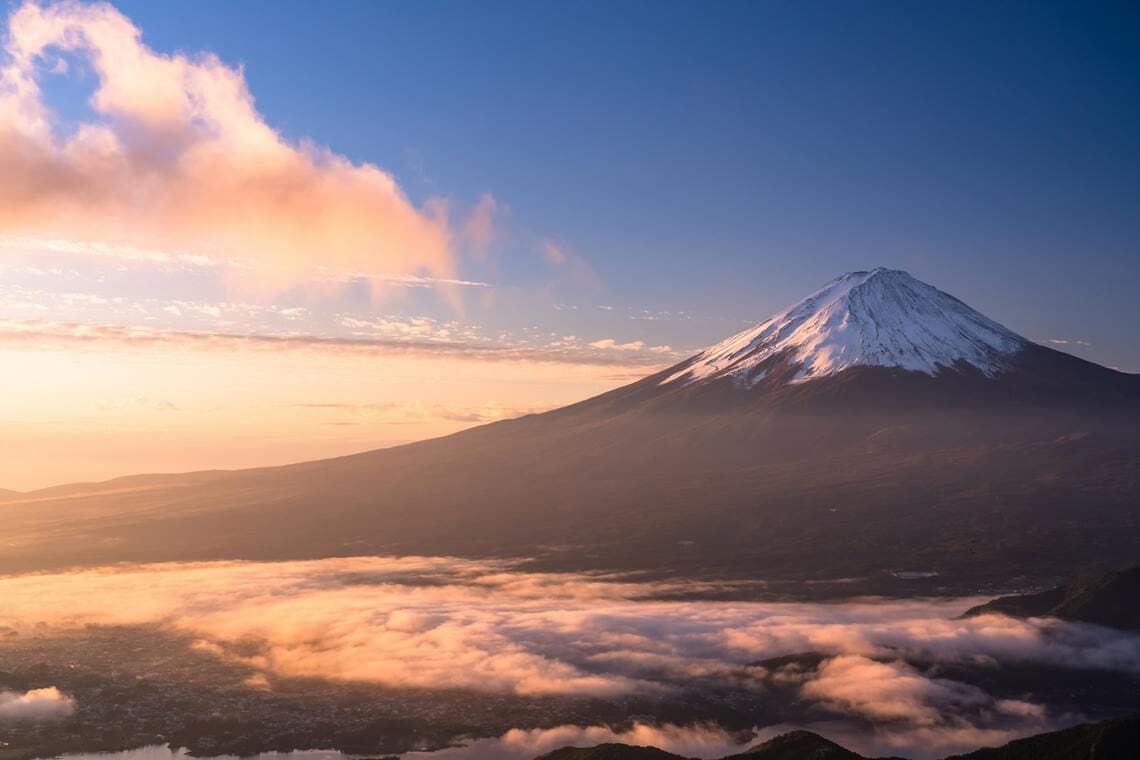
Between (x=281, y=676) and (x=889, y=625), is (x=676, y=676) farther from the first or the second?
(x=281, y=676)

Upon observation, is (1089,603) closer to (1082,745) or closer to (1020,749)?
(1020,749)

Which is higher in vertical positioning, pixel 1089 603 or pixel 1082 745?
pixel 1089 603

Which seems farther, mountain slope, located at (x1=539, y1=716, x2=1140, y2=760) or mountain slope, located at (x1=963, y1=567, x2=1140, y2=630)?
mountain slope, located at (x1=963, y1=567, x2=1140, y2=630)

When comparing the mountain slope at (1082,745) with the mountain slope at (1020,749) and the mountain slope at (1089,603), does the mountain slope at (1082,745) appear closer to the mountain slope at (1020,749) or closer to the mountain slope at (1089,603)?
the mountain slope at (1020,749)

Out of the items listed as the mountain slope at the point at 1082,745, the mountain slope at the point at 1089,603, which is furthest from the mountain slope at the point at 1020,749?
the mountain slope at the point at 1089,603

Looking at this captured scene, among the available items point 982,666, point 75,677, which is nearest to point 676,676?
point 982,666

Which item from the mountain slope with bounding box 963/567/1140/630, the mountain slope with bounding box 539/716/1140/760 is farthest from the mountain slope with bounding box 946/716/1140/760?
the mountain slope with bounding box 963/567/1140/630

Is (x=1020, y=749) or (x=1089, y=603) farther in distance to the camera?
(x=1089, y=603)

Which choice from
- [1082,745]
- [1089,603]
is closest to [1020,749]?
[1082,745]

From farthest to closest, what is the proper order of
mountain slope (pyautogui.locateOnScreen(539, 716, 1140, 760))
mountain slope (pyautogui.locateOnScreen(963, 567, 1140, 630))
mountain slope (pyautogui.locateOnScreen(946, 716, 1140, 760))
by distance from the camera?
mountain slope (pyautogui.locateOnScreen(963, 567, 1140, 630)) → mountain slope (pyautogui.locateOnScreen(539, 716, 1140, 760)) → mountain slope (pyautogui.locateOnScreen(946, 716, 1140, 760))

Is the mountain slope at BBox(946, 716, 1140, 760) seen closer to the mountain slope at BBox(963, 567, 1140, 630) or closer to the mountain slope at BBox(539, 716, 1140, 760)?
the mountain slope at BBox(539, 716, 1140, 760)

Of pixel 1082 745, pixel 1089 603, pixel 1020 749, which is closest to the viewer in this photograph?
pixel 1082 745
